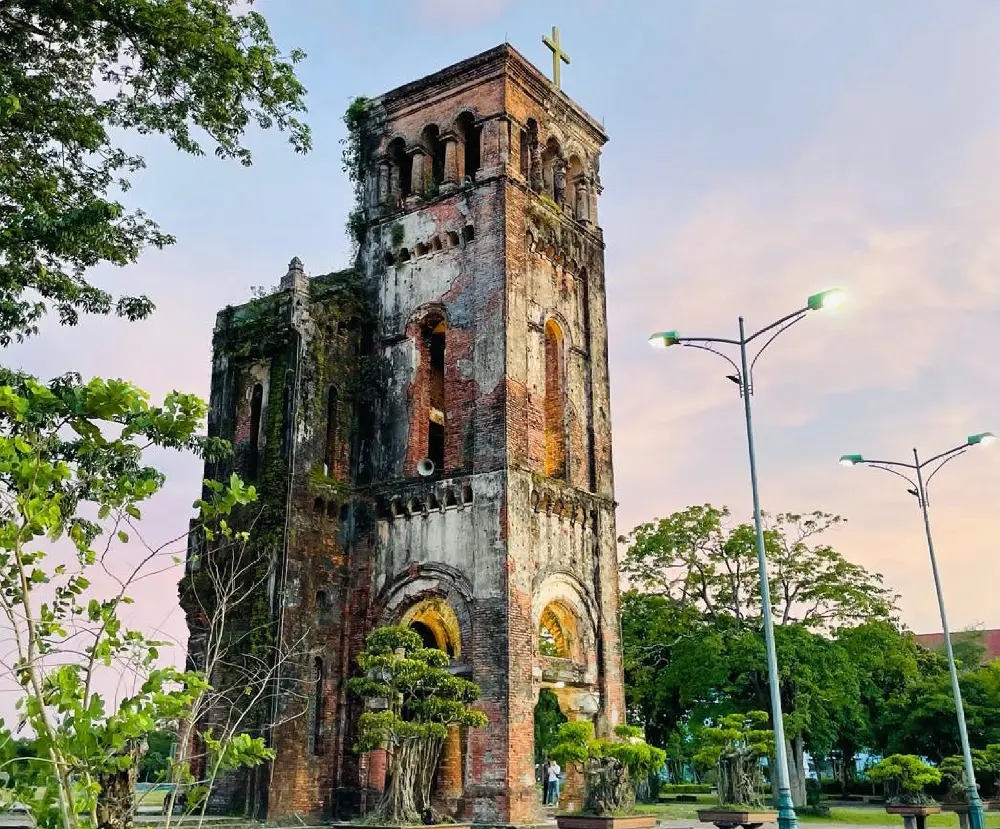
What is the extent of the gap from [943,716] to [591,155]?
22505 mm

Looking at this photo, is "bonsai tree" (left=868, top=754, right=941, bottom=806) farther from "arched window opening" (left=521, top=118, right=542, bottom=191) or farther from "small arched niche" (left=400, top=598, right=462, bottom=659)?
"arched window opening" (left=521, top=118, right=542, bottom=191)

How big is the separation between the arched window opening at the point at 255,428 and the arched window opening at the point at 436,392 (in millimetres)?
3683

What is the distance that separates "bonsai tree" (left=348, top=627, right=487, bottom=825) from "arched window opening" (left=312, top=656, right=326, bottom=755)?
3.43 meters

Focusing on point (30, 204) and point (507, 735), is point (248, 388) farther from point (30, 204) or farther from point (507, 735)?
point (30, 204)

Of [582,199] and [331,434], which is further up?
[582,199]

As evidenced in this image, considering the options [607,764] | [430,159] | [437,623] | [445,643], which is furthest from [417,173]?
[607,764]

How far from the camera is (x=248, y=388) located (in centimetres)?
2256

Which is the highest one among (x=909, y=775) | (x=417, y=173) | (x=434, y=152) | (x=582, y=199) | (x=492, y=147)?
(x=434, y=152)

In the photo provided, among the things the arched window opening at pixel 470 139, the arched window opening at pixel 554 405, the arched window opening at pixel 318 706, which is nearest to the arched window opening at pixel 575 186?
the arched window opening at pixel 470 139

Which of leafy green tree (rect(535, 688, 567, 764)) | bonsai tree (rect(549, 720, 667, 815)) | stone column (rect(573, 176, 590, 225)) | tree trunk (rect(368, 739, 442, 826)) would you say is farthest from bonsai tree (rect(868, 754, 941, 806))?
leafy green tree (rect(535, 688, 567, 764))

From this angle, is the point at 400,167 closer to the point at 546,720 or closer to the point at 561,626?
the point at 561,626

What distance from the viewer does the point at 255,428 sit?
73.0 ft

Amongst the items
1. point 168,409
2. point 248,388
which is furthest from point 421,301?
point 168,409

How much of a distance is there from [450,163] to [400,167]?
75.2 inches
